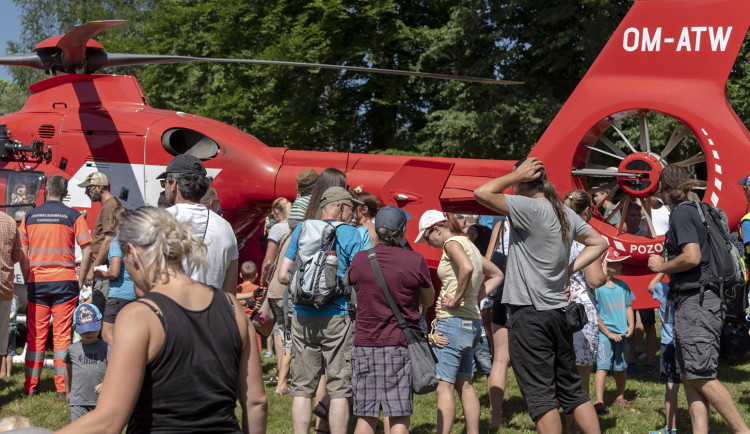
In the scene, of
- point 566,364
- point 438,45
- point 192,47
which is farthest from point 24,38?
point 566,364

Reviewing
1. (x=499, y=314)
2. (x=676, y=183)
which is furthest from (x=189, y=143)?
(x=676, y=183)

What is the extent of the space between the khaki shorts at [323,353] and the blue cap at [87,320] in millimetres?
1481

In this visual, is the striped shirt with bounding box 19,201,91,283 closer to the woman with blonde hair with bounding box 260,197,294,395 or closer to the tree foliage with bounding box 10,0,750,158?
the woman with blonde hair with bounding box 260,197,294,395

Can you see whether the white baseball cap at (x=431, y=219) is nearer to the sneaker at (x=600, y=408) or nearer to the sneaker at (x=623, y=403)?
the sneaker at (x=600, y=408)

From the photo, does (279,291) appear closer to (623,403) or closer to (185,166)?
(185,166)

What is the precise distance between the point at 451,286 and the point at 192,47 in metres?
18.6

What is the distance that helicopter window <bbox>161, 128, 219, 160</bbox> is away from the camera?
8790 mm

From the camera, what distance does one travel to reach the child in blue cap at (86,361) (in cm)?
520

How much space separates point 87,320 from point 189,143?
3.88 m

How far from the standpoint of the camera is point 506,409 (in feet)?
21.8

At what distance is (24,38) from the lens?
33.8m

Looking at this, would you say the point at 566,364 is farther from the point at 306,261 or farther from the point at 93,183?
the point at 93,183

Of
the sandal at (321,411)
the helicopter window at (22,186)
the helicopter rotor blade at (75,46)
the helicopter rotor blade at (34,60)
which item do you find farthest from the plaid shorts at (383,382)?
the helicopter rotor blade at (34,60)

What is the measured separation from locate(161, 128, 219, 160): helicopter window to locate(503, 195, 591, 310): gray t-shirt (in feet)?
16.4
